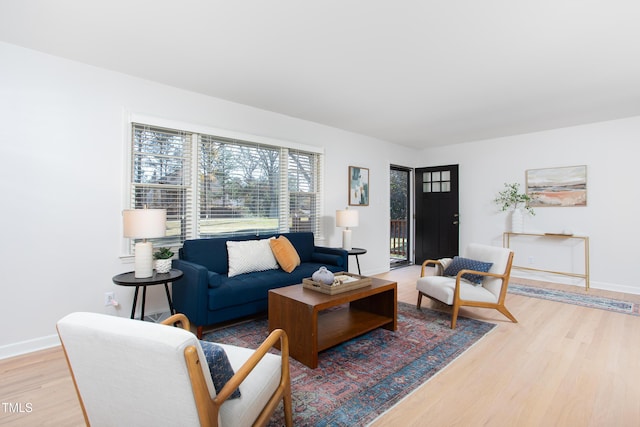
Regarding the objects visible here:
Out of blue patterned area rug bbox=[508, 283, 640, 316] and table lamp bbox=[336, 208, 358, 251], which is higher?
table lamp bbox=[336, 208, 358, 251]

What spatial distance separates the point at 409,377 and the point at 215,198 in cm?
278

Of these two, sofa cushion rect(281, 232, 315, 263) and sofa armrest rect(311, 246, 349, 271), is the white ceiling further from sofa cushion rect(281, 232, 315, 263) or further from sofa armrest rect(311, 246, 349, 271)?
sofa armrest rect(311, 246, 349, 271)

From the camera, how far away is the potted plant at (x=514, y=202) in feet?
17.6

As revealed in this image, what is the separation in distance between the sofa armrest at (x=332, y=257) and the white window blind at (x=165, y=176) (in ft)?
5.34

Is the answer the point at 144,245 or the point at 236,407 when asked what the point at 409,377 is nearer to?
the point at 236,407

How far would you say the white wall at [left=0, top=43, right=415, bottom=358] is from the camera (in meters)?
2.54

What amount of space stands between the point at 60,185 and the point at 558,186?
661 centimetres

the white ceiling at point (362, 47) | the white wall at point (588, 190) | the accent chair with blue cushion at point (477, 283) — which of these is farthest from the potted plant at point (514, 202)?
the accent chair with blue cushion at point (477, 283)

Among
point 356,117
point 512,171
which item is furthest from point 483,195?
point 356,117

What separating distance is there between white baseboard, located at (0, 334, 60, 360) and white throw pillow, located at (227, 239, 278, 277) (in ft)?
5.14

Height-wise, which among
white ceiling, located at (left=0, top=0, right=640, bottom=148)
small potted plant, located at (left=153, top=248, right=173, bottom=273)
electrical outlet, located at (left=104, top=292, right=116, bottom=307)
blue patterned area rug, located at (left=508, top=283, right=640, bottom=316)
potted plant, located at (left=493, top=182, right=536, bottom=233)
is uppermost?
white ceiling, located at (left=0, top=0, right=640, bottom=148)

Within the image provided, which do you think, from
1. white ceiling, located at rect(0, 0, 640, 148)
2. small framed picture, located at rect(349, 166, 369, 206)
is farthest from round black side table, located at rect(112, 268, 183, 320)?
small framed picture, located at rect(349, 166, 369, 206)

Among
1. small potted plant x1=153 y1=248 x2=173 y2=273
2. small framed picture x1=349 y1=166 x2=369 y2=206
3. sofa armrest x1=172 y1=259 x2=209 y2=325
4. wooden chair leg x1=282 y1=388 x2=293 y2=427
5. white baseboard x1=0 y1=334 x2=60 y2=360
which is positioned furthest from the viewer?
small framed picture x1=349 y1=166 x2=369 y2=206

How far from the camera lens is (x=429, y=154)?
6.68 m
